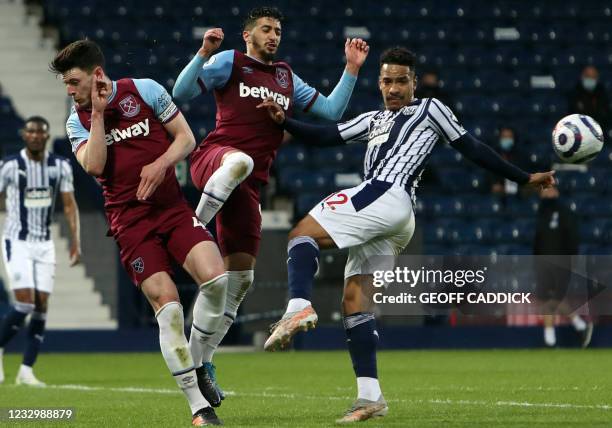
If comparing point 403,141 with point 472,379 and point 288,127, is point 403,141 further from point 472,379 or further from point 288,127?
point 472,379

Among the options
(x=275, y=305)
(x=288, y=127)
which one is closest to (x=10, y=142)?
(x=275, y=305)

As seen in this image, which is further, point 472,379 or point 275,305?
point 275,305

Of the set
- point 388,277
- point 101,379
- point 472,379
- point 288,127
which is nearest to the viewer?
point 288,127

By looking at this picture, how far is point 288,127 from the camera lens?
7613mm

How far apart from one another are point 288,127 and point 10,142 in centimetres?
1100

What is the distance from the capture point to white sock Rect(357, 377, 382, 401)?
23.2ft

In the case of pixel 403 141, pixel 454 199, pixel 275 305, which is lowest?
pixel 275 305

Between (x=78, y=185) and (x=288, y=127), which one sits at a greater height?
(x=288, y=127)

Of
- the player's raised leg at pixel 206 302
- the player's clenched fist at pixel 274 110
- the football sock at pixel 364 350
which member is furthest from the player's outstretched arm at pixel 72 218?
the football sock at pixel 364 350

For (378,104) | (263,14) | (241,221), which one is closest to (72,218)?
(241,221)

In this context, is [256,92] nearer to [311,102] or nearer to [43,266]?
[311,102]

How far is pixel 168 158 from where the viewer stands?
680cm

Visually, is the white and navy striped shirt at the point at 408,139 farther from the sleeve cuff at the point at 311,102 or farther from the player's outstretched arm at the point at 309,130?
the sleeve cuff at the point at 311,102

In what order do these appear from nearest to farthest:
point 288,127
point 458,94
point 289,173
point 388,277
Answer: point 288,127 → point 388,277 → point 289,173 → point 458,94
